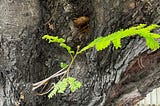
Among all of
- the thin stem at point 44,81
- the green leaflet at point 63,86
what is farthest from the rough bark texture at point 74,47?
the green leaflet at point 63,86

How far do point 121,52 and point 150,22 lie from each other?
0.47 feet

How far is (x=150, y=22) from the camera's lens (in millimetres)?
937

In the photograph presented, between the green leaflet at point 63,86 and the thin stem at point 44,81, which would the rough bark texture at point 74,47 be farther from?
the green leaflet at point 63,86

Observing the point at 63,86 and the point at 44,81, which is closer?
the point at 63,86

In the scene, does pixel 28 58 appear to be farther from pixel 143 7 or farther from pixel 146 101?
pixel 146 101

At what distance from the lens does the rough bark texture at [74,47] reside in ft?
3.19

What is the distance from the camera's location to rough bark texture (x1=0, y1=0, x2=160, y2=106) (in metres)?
0.97

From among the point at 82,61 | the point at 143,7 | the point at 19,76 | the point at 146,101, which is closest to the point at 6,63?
the point at 19,76

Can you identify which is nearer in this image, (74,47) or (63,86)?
(63,86)

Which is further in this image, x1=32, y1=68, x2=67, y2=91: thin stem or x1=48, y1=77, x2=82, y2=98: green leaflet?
x1=32, y1=68, x2=67, y2=91: thin stem

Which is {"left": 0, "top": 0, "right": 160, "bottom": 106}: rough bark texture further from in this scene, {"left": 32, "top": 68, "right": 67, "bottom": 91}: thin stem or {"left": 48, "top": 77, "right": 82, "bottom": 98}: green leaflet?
{"left": 48, "top": 77, "right": 82, "bottom": 98}: green leaflet

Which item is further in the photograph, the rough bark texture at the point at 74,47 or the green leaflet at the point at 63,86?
the rough bark texture at the point at 74,47

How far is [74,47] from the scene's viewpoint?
105cm

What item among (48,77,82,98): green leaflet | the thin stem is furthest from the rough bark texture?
(48,77,82,98): green leaflet
